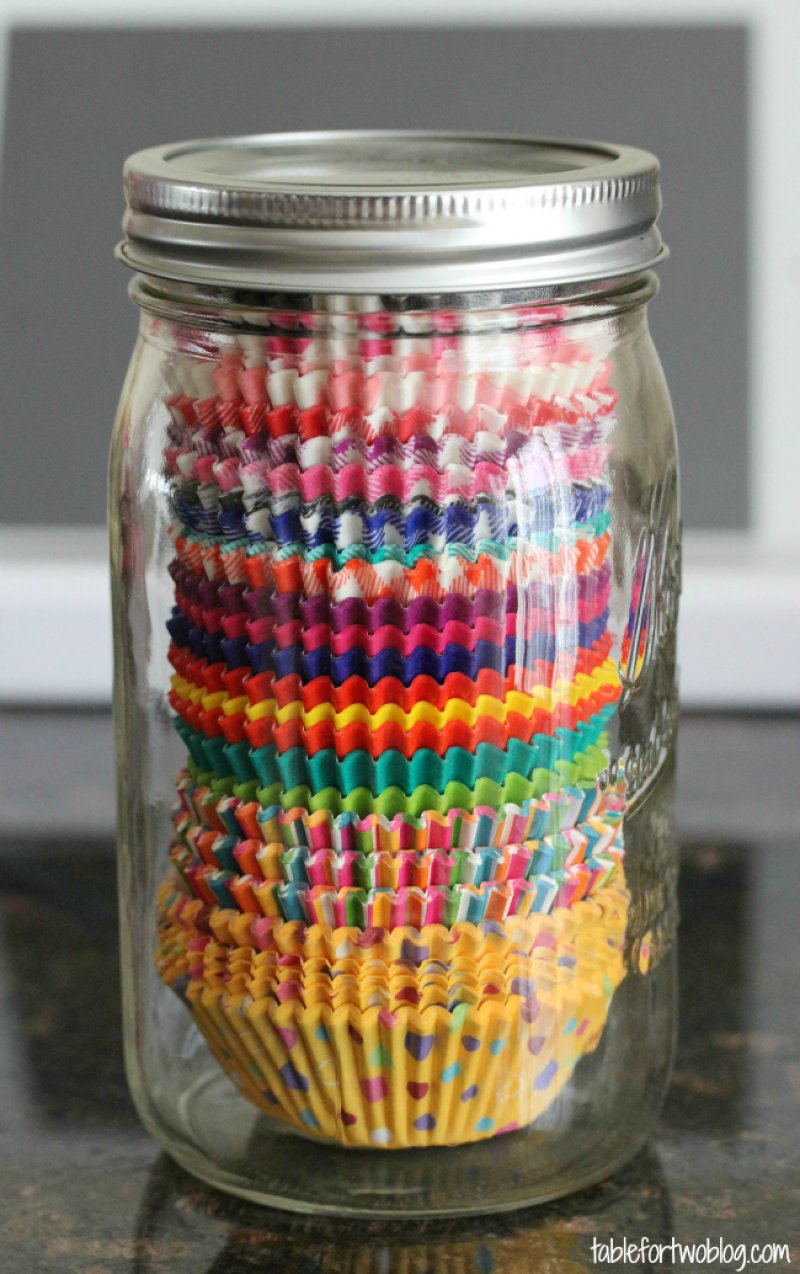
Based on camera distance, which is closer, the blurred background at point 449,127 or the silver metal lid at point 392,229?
the silver metal lid at point 392,229

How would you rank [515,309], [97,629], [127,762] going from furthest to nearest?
[97,629]
[127,762]
[515,309]

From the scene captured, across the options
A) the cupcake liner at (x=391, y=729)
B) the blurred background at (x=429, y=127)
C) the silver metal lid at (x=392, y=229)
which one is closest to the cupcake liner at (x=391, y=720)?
the cupcake liner at (x=391, y=729)

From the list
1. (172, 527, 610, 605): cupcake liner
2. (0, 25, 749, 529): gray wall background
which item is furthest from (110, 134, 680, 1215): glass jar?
(0, 25, 749, 529): gray wall background

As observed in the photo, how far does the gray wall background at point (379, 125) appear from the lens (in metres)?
0.97

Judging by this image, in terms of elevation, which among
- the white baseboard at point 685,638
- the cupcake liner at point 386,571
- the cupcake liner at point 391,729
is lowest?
the white baseboard at point 685,638

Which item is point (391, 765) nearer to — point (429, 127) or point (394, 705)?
point (394, 705)

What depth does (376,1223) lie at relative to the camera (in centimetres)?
52

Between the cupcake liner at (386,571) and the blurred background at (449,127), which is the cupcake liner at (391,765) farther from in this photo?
the blurred background at (449,127)

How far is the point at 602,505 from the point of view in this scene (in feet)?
1.65

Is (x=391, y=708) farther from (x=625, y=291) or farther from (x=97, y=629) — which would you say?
(x=97, y=629)

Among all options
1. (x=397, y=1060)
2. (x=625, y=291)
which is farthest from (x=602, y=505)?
(x=397, y=1060)

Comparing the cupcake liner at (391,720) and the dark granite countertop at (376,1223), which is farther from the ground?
the cupcake liner at (391,720)

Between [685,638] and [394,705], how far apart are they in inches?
18.3

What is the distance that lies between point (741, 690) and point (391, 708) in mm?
477
